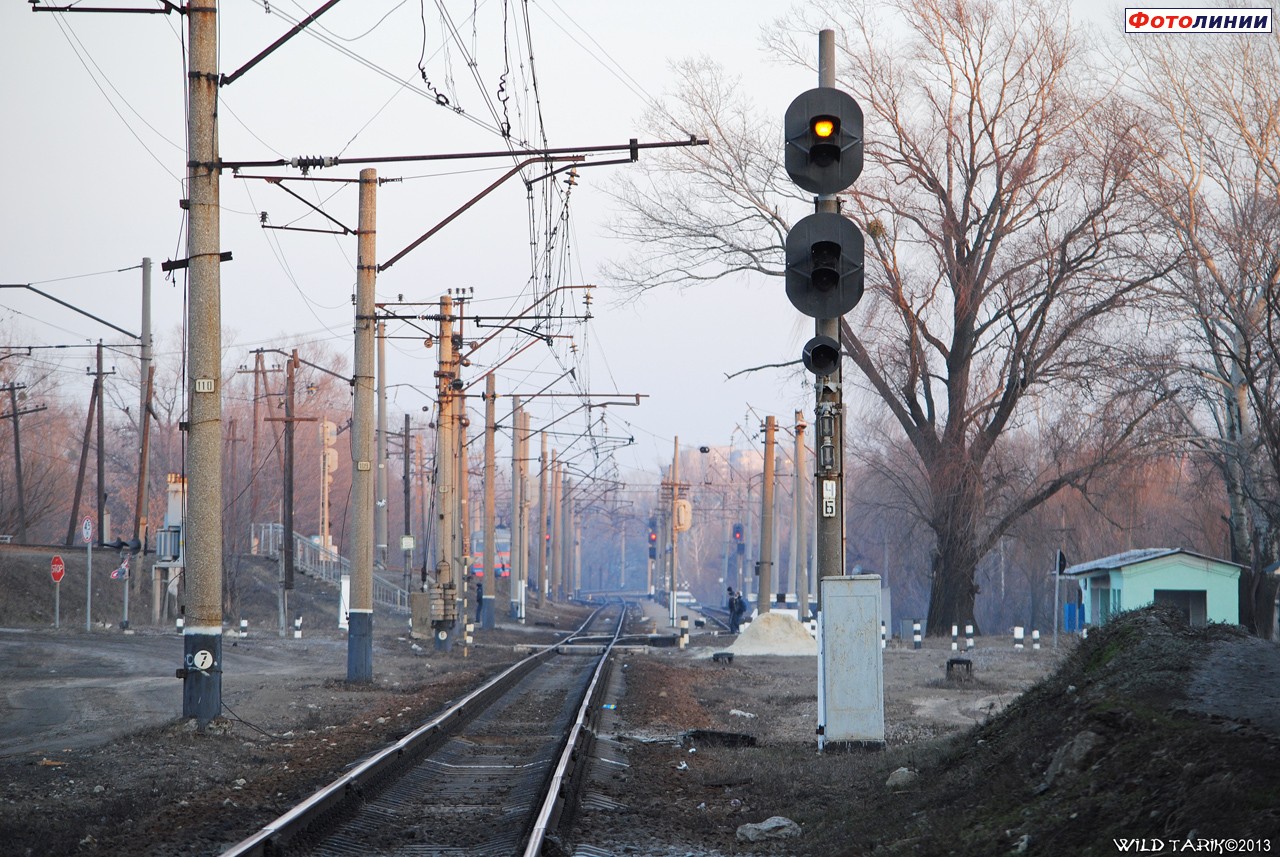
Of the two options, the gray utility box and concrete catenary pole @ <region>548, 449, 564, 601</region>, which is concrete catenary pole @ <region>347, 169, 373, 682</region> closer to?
the gray utility box

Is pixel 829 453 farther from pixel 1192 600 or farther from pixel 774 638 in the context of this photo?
pixel 1192 600

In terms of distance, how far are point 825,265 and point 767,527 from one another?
3408 cm

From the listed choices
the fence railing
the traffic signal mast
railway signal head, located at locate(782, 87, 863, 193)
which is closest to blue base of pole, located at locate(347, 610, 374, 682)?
the traffic signal mast

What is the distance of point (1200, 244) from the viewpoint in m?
34.5

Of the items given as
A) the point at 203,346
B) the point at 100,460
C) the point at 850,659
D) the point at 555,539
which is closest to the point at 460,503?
the point at 100,460

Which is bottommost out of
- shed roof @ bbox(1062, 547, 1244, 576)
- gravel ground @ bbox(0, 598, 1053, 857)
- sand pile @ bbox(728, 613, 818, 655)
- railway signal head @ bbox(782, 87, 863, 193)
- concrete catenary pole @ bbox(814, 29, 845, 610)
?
sand pile @ bbox(728, 613, 818, 655)

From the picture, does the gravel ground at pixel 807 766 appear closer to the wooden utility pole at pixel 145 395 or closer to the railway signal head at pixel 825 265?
the railway signal head at pixel 825 265

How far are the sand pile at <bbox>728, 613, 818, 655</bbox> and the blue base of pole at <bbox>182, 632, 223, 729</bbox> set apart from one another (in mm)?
22904

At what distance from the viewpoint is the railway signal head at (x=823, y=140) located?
39.9 feet

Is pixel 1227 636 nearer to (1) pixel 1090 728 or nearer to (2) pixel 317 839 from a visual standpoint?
(1) pixel 1090 728

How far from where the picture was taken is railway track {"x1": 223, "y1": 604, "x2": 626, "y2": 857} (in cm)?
836

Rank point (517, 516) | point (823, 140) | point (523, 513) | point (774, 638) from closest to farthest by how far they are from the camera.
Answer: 1. point (823, 140)
2. point (774, 638)
3. point (517, 516)
4. point (523, 513)

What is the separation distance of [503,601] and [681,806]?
71351 mm

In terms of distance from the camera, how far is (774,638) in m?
36.7
